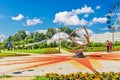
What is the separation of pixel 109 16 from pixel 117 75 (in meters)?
42.7

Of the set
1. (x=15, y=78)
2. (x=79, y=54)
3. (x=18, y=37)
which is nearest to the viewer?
(x=15, y=78)

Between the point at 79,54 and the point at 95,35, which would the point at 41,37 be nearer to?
the point at 95,35

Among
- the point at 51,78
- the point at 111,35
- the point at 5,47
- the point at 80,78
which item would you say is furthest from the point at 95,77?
the point at 111,35

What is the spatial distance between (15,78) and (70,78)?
3197 millimetres

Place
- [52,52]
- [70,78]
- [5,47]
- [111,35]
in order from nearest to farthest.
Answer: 1. [70,78]
2. [52,52]
3. [5,47]
4. [111,35]

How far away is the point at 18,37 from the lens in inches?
4104

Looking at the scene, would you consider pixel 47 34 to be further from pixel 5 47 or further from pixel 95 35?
pixel 5 47

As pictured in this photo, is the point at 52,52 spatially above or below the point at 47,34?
below

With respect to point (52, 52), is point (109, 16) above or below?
above

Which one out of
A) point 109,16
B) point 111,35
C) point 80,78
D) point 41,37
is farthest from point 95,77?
point 41,37

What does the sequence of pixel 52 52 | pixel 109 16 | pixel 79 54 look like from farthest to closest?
pixel 109 16, pixel 52 52, pixel 79 54

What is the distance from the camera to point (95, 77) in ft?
35.7

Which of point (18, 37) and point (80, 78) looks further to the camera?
point (18, 37)

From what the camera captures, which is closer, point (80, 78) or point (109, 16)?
point (80, 78)
